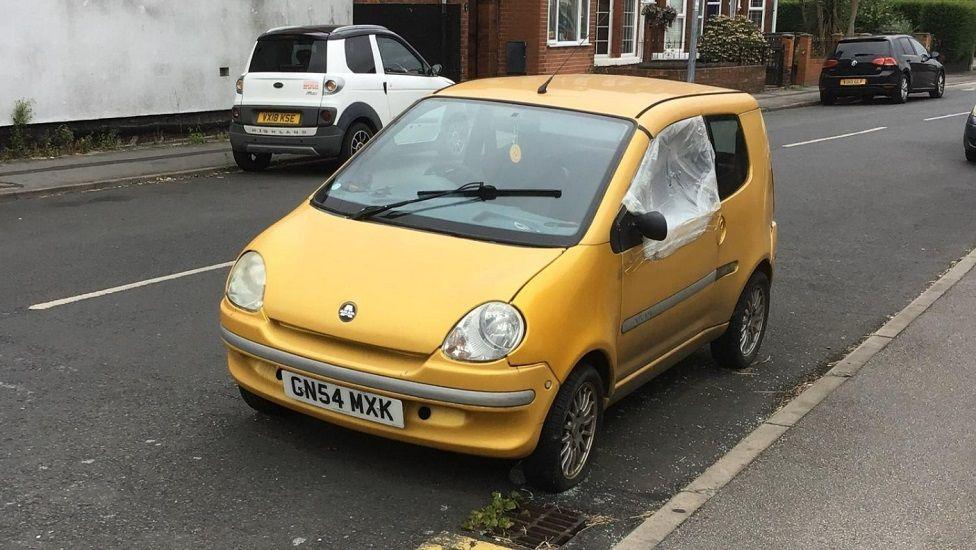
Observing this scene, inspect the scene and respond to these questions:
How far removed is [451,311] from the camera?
429cm

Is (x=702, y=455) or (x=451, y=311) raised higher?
(x=451, y=311)

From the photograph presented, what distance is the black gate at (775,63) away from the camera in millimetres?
32781

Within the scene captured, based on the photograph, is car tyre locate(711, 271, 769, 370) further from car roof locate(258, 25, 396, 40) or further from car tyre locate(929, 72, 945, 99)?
car tyre locate(929, 72, 945, 99)

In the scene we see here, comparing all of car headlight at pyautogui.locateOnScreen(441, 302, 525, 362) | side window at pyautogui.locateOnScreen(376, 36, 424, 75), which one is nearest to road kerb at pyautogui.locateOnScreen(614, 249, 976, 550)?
car headlight at pyautogui.locateOnScreen(441, 302, 525, 362)

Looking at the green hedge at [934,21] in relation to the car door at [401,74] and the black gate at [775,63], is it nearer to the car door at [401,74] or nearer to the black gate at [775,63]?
the black gate at [775,63]

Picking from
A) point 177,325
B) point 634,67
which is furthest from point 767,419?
point 634,67

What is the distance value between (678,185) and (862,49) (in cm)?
2506

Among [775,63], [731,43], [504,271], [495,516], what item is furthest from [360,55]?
[775,63]

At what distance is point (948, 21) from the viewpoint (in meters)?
43.0

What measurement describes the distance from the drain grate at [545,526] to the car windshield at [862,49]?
2610cm

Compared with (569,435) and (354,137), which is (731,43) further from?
(569,435)

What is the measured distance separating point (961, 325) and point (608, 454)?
3660 millimetres

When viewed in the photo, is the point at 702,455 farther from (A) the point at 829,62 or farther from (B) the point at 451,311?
(A) the point at 829,62

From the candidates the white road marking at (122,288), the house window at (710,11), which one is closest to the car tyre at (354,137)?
the white road marking at (122,288)
